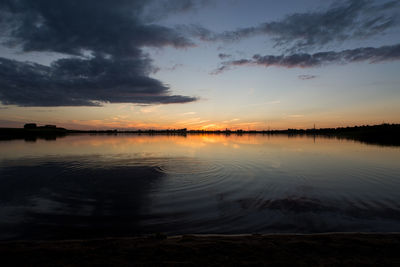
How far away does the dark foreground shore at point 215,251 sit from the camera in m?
4.83

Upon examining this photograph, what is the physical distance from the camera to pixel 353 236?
6.45 meters

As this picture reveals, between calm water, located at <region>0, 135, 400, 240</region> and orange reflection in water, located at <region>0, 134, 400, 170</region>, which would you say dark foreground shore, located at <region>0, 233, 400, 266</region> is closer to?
calm water, located at <region>0, 135, 400, 240</region>

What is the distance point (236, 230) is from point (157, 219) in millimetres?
3547

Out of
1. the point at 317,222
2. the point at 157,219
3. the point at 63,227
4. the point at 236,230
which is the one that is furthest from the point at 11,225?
the point at 317,222

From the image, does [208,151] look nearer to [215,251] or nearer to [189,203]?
[189,203]

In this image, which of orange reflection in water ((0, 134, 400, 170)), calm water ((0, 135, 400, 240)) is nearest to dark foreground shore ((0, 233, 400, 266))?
calm water ((0, 135, 400, 240))

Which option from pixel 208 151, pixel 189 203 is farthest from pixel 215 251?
pixel 208 151

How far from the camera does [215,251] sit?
5.40m

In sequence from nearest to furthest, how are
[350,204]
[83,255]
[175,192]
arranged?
1. [83,255]
2. [350,204]
3. [175,192]

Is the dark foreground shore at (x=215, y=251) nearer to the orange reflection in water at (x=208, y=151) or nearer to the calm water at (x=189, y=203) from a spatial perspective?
the calm water at (x=189, y=203)

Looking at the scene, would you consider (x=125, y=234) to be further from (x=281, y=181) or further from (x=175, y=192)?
(x=281, y=181)

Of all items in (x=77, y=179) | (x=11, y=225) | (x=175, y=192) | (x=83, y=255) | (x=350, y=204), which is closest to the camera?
Result: (x=83, y=255)

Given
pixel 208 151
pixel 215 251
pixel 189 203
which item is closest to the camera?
pixel 215 251

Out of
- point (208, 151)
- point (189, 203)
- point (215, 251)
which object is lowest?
point (189, 203)
